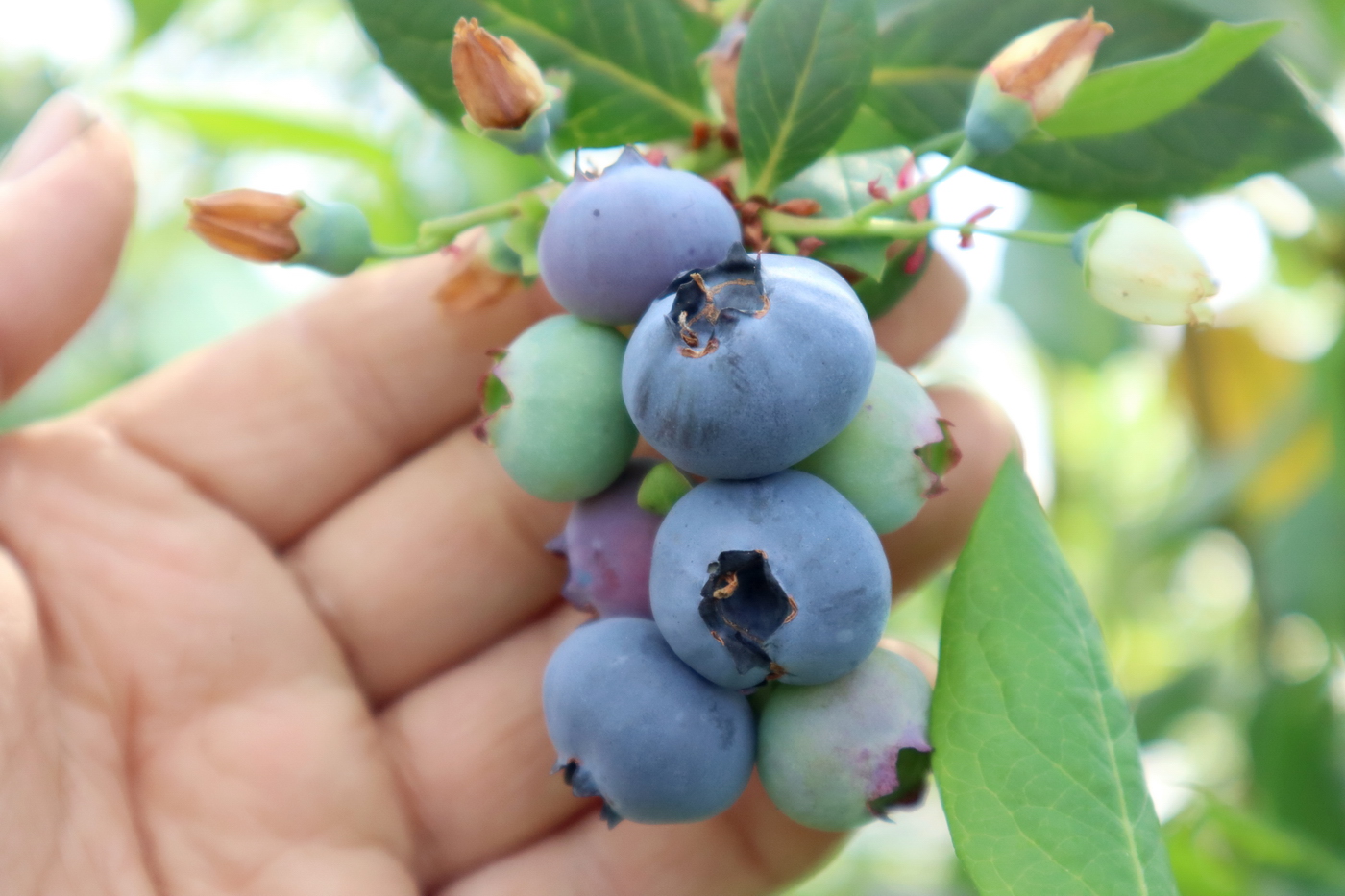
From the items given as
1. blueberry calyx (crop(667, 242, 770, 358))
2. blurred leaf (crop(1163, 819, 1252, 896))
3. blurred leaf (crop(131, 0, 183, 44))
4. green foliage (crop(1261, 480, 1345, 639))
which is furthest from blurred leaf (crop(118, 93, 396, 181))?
green foliage (crop(1261, 480, 1345, 639))

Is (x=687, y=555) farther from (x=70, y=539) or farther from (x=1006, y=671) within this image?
(x=70, y=539)

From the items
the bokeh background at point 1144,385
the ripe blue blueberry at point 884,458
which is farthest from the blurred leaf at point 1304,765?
the ripe blue blueberry at point 884,458

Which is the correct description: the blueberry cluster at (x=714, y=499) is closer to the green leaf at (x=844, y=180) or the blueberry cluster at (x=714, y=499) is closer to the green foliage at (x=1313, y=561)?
the green leaf at (x=844, y=180)

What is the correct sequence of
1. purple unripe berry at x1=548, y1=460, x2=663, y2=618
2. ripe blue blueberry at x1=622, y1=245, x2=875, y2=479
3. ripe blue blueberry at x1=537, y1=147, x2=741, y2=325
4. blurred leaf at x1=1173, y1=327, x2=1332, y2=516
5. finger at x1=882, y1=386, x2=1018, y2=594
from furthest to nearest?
blurred leaf at x1=1173, y1=327, x2=1332, y2=516 → finger at x1=882, y1=386, x2=1018, y2=594 → purple unripe berry at x1=548, y1=460, x2=663, y2=618 → ripe blue blueberry at x1=537, y1=147, x2=741, y2=325 → ripe blue blueberry at x1=622, y1=245, x2=875, y2=479

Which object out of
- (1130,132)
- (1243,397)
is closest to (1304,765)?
(1243,397)

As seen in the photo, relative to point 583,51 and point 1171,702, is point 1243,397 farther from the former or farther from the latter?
point 583,51

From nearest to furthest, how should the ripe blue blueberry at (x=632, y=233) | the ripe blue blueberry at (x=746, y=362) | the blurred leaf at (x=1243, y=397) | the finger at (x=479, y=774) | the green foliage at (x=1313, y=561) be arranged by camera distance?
the ripe blue blueberry at (x=746, y=362) → the ripe blue blueberry at (x=632, y=233) → the finger at (x=479, y=774) → the green foliage at (x=1313, y=561) → the blurred leaf at (x=1243, y=397)

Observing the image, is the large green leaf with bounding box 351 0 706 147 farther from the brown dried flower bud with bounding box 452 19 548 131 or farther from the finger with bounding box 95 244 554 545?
the finger with bounding box 95 244 554 545

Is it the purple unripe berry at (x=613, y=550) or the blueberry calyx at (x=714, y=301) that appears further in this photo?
the purple unripe berry at (x=613, y=550)
